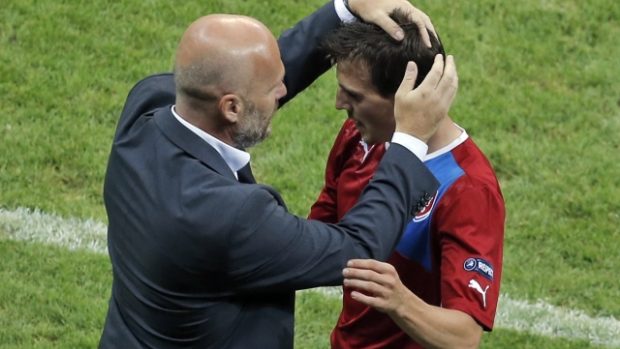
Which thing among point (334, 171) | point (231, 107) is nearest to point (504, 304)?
point (334, 171)

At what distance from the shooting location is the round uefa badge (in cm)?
450

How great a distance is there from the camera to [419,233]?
4.73 meters

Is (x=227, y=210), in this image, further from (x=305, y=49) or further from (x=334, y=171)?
(x=334, y=171)

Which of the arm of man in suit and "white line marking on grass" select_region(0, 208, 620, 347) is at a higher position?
the arm of man in suit

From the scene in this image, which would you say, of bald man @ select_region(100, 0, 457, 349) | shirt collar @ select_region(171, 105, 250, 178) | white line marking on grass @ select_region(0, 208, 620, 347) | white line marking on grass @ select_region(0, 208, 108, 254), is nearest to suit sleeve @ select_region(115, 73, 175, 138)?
bald man @ select_region(100, 0, 457, 349)

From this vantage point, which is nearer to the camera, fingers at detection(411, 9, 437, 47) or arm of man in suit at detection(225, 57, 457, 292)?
arm of man in suit at detection(225, 57, 457, 292)

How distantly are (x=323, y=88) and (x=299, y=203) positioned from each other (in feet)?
4.32

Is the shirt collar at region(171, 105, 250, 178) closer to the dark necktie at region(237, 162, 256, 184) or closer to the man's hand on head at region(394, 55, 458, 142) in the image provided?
the dark necktie at region(237, 162, 256, 184)

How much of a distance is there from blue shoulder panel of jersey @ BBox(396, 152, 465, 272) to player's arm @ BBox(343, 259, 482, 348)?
12.6 inches

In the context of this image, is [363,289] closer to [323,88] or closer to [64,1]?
[323,88]

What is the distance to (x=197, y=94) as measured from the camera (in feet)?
13.9

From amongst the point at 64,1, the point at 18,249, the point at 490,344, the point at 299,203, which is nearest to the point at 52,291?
the point at 18,249

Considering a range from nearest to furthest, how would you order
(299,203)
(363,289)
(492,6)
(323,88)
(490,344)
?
(363,289)
(490,344)
(299,203)
(323,88)
(492,6)

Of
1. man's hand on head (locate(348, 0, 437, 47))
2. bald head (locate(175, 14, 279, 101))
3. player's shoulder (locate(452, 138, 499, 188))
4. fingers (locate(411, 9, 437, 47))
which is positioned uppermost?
bald head (locate(175, 14, 279, 101))
